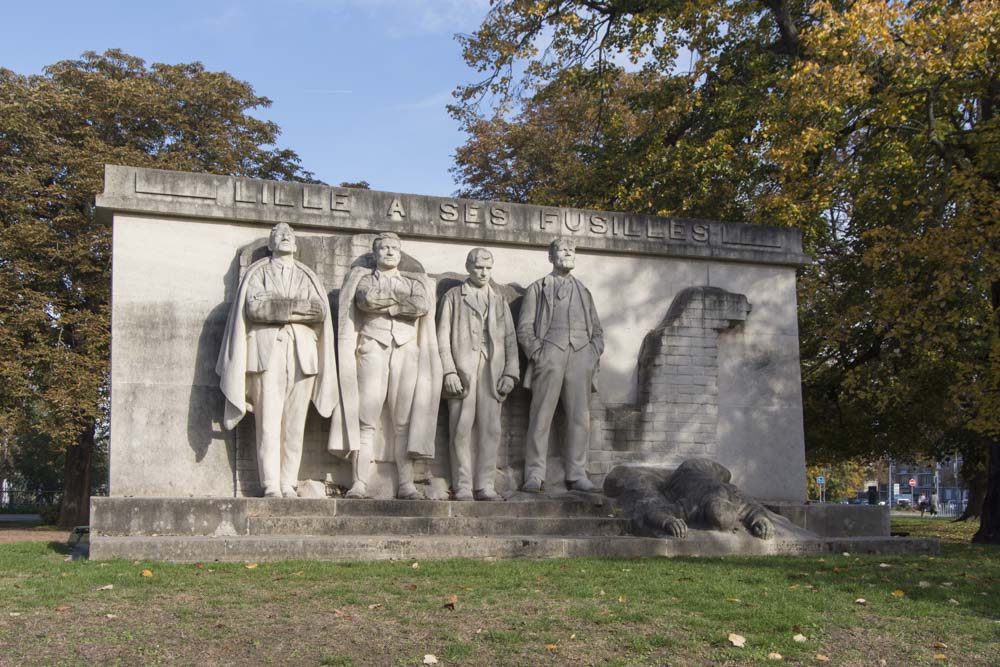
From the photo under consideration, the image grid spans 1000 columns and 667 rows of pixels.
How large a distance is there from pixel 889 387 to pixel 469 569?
1051 cm

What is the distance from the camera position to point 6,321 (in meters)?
23.0

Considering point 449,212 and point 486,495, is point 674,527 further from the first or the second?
point 449,212

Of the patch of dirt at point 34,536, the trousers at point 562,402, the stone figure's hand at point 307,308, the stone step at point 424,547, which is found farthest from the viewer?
the patch of dirt at point 34,536

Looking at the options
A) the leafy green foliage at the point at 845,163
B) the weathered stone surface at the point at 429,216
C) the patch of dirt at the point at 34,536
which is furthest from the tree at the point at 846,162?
the patch of dirt at the point at 34,536

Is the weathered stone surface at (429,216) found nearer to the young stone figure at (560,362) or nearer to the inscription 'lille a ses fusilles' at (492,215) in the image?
the inscription 'lille a ses fusilles' at (492,215)

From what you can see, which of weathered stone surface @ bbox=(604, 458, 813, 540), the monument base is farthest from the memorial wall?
weathered stone surface @ bbox=(604, 458, 813, 540)

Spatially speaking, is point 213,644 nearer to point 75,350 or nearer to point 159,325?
point 159,325

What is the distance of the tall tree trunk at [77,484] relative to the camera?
25.1 metres

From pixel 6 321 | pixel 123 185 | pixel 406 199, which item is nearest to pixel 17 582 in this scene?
pixel 123 185

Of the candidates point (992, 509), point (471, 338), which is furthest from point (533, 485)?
point (992, 509)

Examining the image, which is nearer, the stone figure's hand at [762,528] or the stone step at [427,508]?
the stone step at [427,508]

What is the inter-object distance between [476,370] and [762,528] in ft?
11.7

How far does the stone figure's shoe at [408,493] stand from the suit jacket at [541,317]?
1.81 metres

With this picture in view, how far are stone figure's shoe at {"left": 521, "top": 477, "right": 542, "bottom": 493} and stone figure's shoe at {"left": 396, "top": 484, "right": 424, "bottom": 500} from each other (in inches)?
50.7
